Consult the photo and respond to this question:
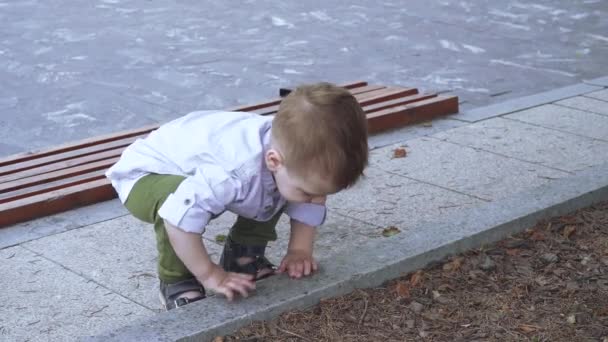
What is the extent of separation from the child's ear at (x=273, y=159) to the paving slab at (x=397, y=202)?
125cm

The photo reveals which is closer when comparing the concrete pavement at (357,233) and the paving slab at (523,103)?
the concrete pavement at (357,233)

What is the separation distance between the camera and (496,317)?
3572 millimetres

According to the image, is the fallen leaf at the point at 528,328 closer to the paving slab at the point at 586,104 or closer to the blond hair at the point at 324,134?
the blond hair at the point at 324,134

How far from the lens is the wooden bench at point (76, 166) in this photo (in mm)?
4770

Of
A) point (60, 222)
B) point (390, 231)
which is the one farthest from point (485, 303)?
point (60, 222)

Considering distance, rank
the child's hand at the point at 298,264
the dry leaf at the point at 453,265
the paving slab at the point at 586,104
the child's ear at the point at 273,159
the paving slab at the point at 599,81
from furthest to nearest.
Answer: the paving slab at the point at 599,81 < the paving slab at the point at 586,104 < the dry leaf at the point at 453,265 < the child's hand at the point at 298,264 < the child's ear at the point at 273,159

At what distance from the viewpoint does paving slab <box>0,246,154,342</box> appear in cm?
358

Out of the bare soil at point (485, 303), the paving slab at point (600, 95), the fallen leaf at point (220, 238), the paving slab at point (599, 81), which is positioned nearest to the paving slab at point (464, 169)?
the bare soil at point (485, 303)

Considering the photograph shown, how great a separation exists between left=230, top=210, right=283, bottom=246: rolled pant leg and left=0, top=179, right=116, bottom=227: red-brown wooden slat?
1185mm

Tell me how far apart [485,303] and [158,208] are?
119 centimetres

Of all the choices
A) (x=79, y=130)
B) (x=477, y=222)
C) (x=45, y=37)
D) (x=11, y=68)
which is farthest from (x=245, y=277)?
(x=45, y=37)

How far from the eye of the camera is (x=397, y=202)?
4.90 metres

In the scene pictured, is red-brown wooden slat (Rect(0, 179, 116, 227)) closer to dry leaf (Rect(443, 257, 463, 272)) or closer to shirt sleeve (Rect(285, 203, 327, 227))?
shirt sleeve (Rect(285, 203, 327, 227))

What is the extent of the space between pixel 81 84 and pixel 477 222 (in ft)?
13.9
